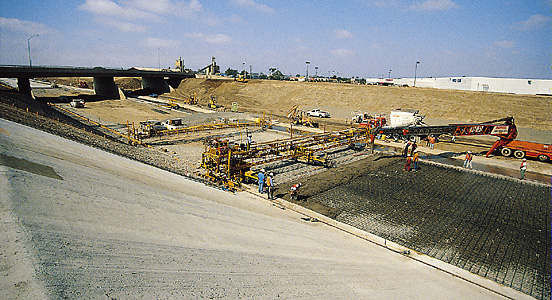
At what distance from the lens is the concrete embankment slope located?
16.3 ft

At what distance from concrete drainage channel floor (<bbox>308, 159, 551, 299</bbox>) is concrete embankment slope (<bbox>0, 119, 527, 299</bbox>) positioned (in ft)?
4.28

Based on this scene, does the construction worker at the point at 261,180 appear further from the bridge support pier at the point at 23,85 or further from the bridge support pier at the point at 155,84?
the bridge support pier at the point at 155,84

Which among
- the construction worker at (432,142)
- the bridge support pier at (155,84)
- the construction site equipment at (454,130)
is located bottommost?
the construction worker at (432,142)

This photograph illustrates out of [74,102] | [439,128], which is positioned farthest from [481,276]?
[74,102]

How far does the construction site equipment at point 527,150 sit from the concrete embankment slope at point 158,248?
2040 cm

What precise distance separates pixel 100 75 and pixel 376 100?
55706 mm

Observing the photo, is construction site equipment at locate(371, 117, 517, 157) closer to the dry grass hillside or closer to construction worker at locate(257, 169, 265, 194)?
construction worker at locate(257, 169, 265, 194)

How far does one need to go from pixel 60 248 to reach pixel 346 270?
6703 mm

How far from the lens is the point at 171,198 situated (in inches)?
428

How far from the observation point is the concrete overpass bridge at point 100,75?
162 ft

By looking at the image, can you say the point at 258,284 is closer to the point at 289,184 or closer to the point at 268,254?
the point at 268,254

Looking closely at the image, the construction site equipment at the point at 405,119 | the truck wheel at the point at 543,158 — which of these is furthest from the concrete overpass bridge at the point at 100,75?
the truck wheel at the point at 543,158

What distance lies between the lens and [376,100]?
5278 centimetres

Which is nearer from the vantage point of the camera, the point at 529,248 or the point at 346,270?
the point at 346,270
